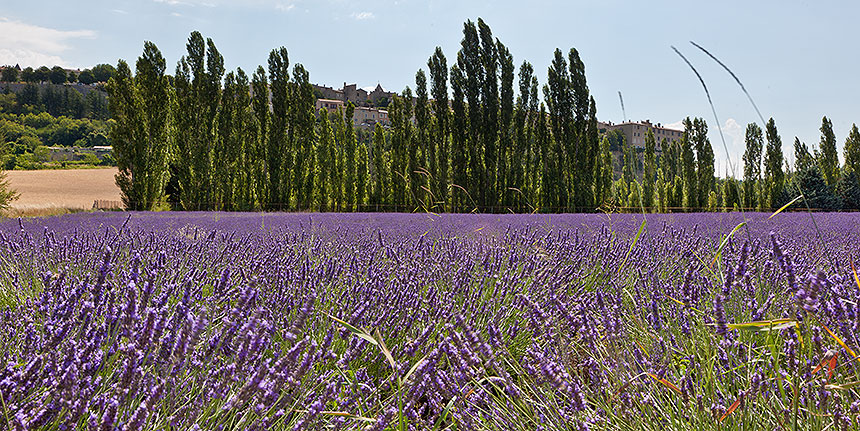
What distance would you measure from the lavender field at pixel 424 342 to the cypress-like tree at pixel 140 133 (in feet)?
68.7

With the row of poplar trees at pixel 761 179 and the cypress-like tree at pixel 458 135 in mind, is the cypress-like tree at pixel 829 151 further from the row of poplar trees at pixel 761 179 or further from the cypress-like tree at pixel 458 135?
the cypress-like tree at pixel 458 135

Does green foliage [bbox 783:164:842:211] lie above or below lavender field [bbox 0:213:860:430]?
above

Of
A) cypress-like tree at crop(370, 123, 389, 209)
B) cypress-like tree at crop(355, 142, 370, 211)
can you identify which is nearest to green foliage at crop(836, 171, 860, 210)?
cypress-like tree at crop(370, 123, 389, 209)

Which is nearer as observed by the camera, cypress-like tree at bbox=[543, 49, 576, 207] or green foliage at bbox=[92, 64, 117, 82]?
cypress-like tree at bbox=[543, 49, 576, 207]

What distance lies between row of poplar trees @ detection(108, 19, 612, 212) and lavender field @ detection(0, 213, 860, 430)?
19.9 meters

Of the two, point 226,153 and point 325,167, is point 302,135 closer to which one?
point 325,167

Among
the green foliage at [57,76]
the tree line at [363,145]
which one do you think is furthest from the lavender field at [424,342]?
the green foliage at [57,76]

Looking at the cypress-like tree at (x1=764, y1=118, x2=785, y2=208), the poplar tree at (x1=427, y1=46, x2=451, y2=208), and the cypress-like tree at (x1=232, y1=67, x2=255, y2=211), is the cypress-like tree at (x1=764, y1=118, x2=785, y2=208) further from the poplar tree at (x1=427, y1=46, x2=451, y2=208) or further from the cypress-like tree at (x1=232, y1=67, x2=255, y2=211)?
the cypress-like tree at (x1=232, y1=67, x2=255, y2=211)

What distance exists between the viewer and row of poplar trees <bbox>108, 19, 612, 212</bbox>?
23.4 metres

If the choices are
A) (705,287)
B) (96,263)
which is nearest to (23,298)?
(96,263)

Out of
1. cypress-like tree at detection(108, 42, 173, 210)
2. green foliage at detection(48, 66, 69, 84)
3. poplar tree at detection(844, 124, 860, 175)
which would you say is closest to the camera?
cypress-like tree at detection(108, 42, 173, 210)

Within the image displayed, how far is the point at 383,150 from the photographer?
2691 cm

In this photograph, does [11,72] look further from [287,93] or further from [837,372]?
[837,372]

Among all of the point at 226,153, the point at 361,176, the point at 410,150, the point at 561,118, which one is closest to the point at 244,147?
the point at 226,153
